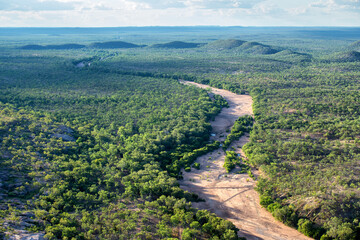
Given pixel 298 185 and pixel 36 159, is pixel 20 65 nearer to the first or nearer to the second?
pixel 36 159

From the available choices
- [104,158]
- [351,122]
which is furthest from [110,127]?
[351,122]

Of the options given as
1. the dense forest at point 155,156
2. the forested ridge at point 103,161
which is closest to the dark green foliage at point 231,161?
the dense forest at point 155,156

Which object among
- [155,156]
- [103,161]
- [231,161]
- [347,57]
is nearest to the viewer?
[103,161]

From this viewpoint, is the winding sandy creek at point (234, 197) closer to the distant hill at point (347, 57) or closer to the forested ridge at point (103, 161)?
the forested ridge at point (103, 161)

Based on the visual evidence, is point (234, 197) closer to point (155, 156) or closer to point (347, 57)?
point (155, 156)

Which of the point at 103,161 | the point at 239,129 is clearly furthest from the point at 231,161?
the point at 103,161

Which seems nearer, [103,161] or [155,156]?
[103,161]

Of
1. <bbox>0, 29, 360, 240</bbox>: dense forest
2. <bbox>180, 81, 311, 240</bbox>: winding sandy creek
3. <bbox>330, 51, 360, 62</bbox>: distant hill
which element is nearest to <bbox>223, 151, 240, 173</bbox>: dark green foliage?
<bbox>0, 29, 360, 240</bbox>: dense forest

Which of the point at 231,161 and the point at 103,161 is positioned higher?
the point at 103,161
